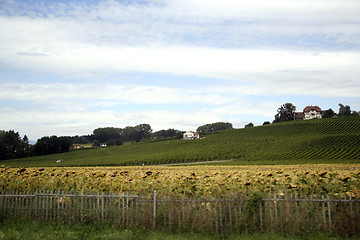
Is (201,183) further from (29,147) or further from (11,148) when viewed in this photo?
(11,148)

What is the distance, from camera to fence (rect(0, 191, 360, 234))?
11.7m

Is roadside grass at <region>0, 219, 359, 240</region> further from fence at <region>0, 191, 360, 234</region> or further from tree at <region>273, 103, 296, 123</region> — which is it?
tree at <region>273, 103, 296, 123</region>

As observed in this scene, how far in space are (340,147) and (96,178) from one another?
3012 inches

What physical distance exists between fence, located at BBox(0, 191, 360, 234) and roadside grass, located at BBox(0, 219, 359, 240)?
35cm

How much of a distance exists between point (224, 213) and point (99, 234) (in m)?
4.85

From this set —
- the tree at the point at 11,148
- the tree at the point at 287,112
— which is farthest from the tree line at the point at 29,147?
the tree at the point at 287,112

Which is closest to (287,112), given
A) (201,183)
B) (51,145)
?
(51,145)

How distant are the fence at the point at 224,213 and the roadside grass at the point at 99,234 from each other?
35 cm

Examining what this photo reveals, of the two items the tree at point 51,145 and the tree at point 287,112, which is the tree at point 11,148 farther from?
the tree at point 287,112

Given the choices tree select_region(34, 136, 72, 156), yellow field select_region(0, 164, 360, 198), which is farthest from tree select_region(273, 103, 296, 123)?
yellow field select_region(0, 164, 360, 198)

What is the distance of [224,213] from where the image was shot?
12523mm

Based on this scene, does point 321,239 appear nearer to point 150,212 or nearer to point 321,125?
point 150,212

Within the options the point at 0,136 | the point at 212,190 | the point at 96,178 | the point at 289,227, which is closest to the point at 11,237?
the point at 96,178

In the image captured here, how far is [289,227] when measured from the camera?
38.9 feet
